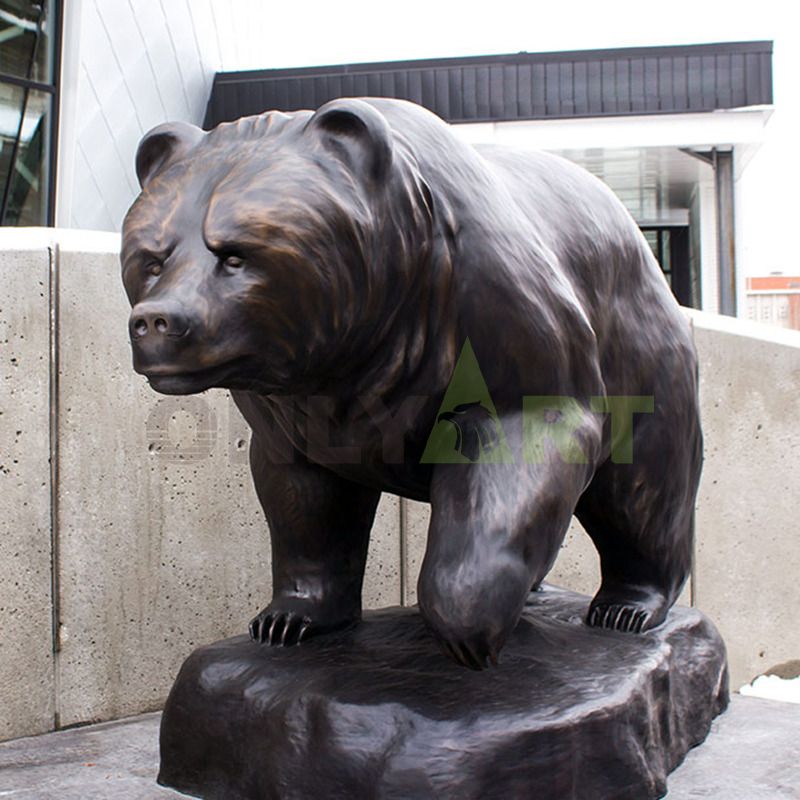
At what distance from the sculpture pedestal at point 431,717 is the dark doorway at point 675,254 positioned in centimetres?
1280

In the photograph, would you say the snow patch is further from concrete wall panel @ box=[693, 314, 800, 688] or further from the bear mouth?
the bear mouth

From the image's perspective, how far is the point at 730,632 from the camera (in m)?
4.34

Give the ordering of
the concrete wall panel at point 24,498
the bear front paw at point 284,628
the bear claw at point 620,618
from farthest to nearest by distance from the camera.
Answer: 1. the concrete wall panel at point 24,498
2. the bear claw at point 620,618
3. the bear front paw at point 284,628

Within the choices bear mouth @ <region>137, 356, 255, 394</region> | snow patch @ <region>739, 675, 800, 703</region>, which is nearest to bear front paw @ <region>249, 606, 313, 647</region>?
bear mouth @ <region>137, 356, 255, 394</region>

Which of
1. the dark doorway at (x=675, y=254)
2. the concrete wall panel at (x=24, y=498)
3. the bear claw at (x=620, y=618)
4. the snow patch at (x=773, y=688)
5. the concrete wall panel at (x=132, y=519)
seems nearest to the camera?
the bear claw at (x=620, y=618)

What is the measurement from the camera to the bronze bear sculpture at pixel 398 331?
174cm

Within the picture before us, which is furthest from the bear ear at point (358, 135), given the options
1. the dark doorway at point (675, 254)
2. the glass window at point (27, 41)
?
the dark doorway at point (675, 254)

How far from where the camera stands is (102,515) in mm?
3236

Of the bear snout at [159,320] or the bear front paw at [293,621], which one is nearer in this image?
the bear snout at [159,320]

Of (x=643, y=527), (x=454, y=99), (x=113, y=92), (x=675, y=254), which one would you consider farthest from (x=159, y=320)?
(x=675, y=254)

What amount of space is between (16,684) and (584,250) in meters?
2.03

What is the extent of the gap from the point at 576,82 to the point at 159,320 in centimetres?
1006

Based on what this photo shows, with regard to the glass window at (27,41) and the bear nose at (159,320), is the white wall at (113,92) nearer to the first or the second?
the glass window at (27,41)

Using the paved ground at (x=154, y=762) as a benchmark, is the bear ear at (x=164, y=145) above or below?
above
